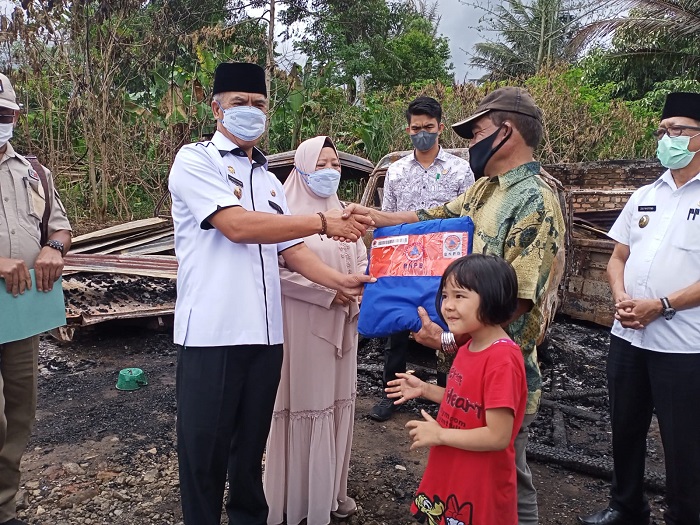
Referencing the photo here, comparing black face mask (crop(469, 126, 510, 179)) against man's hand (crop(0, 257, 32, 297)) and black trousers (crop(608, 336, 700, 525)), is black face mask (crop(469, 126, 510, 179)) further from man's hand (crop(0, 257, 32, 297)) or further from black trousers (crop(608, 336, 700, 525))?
man's hand (crop(0, 257, 32, 297))

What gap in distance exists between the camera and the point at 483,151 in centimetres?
219

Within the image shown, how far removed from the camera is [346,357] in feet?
9.52

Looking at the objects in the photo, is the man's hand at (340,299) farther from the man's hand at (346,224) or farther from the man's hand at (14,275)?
the man's hand at (14,275)

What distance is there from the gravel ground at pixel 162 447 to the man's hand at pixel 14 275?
1.32 metres

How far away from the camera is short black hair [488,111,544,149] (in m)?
2.12

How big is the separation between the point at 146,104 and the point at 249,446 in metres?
10.6

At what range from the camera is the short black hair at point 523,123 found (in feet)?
6.97

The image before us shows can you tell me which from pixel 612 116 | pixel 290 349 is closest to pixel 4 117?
pixel 290 349

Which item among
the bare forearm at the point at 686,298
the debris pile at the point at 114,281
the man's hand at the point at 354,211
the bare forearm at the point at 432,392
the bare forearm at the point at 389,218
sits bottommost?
the debris pile at the point at 114,281

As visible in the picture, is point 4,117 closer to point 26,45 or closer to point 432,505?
point 432,505

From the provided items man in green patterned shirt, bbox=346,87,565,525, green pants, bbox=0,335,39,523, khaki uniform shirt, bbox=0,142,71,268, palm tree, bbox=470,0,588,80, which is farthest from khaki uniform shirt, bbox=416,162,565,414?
palm tree, bbox=470,0,588,80

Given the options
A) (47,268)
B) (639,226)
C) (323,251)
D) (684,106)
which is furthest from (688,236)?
(47,268)

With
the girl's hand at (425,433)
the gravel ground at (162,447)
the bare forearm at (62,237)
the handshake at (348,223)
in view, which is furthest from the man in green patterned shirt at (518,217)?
the bare forearm at (62,237)

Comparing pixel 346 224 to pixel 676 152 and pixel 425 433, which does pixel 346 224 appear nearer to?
pixel 425 433
